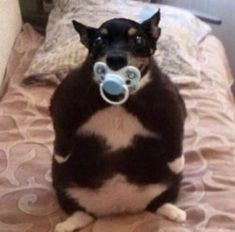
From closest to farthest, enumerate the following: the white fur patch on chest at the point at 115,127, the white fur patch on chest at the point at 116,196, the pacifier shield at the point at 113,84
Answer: the pacifier shield at the point at 113,84, the white fur patch on chest at the point at 115,127, the white fur patch on chest at the point at 116,196

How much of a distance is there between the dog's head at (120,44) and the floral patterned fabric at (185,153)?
390 mm

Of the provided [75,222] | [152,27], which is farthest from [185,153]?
[152,27]

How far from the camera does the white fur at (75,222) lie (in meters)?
1.16

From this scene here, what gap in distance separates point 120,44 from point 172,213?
0.42m

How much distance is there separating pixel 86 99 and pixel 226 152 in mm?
532

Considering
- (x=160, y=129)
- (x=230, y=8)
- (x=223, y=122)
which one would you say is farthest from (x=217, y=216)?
(x=230, y=8)

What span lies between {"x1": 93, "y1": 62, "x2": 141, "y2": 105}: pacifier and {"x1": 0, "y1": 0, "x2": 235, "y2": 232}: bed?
36 centimetres

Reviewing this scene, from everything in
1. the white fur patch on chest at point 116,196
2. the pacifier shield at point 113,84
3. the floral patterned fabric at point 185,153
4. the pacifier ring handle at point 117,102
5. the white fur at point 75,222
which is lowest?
the floral patterned fabric at point 185,153

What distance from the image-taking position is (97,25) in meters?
1.69

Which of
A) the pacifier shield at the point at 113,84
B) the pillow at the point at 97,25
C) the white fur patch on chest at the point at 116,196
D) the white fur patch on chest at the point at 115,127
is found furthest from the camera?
the pillow at the point at 97,25

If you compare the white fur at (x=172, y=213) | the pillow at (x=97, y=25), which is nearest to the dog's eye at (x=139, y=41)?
the white fur at (x=172, y=213)

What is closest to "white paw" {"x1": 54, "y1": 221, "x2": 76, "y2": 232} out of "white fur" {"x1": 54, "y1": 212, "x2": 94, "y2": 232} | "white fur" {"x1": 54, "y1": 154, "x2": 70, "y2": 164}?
"white fur" {"x1": 54, "y1": 212, "x2": 94, "y2": 232}

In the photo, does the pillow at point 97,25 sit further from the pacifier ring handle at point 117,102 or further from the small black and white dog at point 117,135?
the pacifier ring handle at point 117,102

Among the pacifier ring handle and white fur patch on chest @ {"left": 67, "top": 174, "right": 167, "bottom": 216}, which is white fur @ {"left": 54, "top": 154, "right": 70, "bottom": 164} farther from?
the pacifier ring handle
